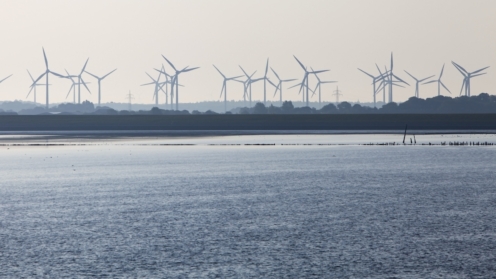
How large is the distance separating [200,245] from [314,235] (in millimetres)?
3108

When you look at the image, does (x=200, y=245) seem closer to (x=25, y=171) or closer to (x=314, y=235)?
(x=314, y=235)

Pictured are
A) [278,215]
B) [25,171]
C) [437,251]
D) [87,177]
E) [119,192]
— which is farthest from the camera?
[25,171]

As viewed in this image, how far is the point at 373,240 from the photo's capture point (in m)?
20.1

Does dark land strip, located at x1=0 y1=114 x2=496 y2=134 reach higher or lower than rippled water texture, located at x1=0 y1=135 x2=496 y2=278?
higher

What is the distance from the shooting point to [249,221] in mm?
23234

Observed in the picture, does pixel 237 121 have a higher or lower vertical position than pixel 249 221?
higher

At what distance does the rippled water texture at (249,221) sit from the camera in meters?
17.2

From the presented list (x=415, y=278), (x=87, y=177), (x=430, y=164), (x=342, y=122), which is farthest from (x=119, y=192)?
(x=342, y=122)

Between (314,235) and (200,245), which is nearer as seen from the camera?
(200,245)

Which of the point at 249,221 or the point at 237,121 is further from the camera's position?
the point at 237,121

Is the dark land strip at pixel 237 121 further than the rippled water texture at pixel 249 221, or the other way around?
the dark land strip at pixel 237 121

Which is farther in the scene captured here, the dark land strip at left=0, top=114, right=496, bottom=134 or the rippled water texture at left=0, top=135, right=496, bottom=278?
the dark land strip at left=0, top=114, right=496, bottom=134

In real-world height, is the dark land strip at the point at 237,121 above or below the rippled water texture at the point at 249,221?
above

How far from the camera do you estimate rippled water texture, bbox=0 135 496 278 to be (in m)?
17.2
